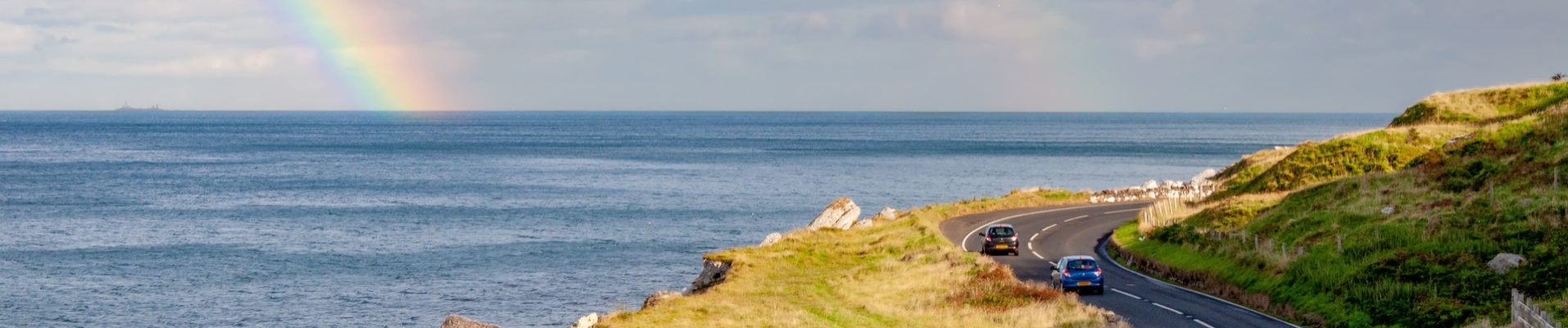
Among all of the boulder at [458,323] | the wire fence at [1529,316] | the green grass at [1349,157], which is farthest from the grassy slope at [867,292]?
the green grass at [1349,157]

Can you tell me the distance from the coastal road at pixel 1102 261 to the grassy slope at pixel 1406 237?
1.65m

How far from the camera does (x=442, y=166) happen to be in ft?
558

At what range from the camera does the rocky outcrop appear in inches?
3127

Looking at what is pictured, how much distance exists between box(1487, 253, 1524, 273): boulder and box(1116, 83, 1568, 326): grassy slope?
0.32 meters

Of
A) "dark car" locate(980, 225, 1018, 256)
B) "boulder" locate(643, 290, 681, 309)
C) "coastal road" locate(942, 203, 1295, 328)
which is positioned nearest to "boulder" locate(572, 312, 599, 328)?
"boulder" locate(643, 290, 681, 309)

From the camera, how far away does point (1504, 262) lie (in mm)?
35250

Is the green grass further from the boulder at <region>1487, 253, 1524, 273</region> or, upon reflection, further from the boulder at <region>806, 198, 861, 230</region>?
the boulder at <region>1487, 253, 1524, 273</region>

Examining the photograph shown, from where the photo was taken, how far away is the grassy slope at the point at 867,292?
115ft

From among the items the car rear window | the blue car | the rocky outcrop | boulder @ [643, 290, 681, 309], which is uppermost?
the car rear window

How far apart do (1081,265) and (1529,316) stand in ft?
48.0

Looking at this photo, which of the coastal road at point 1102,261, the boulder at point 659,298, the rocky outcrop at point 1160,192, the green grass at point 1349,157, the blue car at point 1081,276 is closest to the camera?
the coastal road at point 1102,261

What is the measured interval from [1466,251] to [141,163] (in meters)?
168

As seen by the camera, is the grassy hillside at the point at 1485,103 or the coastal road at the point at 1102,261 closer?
the coastal road at the point at 1102,261

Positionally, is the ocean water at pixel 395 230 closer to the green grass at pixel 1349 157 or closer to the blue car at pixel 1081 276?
the blue car at pixel 1081 276
